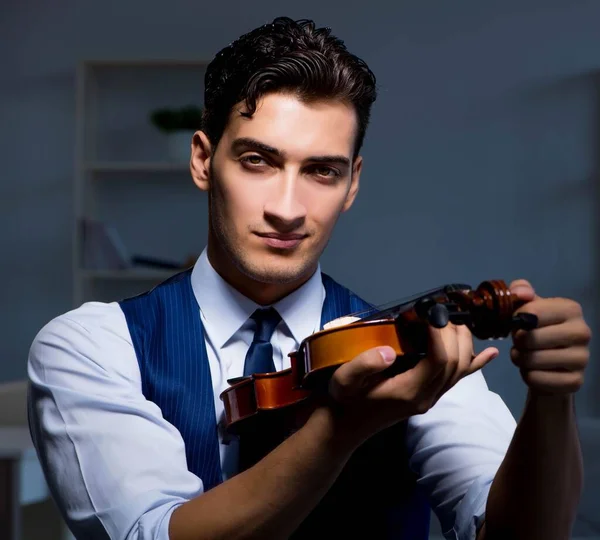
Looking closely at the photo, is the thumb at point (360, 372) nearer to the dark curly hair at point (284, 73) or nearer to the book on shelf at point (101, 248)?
the dark curly hair at point (284, 73)

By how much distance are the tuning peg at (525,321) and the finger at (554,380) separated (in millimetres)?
78

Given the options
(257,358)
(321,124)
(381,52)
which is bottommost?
(257,358)

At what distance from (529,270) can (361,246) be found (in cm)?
84

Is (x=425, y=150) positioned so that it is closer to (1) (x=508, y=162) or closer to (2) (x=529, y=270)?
(1) (x=508, y=162)

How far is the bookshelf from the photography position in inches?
177

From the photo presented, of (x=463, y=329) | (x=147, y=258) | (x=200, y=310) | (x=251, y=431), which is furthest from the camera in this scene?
(x=147, y=258)

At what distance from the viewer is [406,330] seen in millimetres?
1037

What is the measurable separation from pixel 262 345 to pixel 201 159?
1.17ft

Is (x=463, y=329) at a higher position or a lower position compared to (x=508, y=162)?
lower

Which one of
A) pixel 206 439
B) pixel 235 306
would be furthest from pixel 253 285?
pixel 206 439

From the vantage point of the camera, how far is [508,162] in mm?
4453

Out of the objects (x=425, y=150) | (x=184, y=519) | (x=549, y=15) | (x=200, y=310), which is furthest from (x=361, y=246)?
(x=184, y=519)

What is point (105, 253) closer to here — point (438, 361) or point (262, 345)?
point (262, 345)

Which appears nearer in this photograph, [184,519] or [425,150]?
[184,519]
